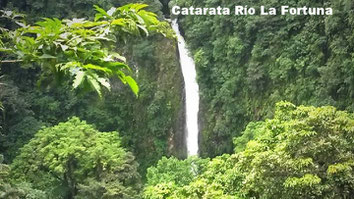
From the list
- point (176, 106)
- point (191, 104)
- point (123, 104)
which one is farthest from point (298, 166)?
point (123, 104)

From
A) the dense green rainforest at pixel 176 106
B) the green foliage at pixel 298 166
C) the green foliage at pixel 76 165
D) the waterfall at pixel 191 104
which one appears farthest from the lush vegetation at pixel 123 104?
the green foliage at pixel 298 166

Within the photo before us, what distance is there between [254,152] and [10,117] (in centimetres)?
934

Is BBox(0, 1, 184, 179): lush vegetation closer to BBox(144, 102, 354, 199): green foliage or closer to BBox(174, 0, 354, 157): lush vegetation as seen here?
BBox(174, 0, 354, 157): lush vegetation

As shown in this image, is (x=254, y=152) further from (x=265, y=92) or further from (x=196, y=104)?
(x=196, y=104)

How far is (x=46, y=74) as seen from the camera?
156 cm

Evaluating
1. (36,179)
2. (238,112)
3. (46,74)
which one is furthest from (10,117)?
(46,74)

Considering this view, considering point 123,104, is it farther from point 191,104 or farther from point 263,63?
point 263,63

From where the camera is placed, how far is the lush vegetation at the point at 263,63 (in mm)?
11867

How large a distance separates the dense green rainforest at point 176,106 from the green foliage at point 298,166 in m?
0.02

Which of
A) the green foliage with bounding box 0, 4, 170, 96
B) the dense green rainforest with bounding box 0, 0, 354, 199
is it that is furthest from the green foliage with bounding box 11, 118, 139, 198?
the green foliage with bounding box 0, 4, 170, 96

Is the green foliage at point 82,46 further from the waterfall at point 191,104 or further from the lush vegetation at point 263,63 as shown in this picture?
the waterfall at point 191,104

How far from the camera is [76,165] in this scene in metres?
11.2

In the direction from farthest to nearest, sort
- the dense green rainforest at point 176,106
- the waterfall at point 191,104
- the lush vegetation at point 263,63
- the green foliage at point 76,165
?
the waterfall at point 191,104
the lush vegetation at point 263,63
the green foliage at point 76,165
the dense green rainforest at point 176,106

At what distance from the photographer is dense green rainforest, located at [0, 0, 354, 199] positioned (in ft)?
5.40
